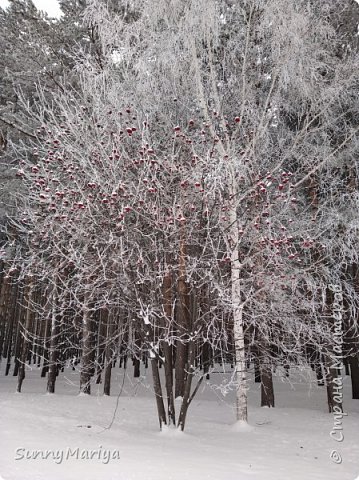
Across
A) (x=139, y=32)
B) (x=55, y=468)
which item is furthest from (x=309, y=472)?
(x=139, y=32)

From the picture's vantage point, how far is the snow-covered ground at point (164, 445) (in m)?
3.79

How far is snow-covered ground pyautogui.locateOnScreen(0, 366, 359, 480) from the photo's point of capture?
3791 millimetres

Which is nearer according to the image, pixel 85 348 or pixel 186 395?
pixel 186 395

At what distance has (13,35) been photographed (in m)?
9.64

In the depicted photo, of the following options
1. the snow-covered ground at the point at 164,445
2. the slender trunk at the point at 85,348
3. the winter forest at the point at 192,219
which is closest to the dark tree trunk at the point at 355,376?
the winter forest at the point at 192,219

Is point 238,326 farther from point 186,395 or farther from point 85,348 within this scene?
point 85,348

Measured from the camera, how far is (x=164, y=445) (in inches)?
199

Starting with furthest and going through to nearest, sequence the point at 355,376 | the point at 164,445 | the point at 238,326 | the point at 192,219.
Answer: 1. the point at 355,376
2. the point at 238,326
3. the point at 192,219
4. the point at 164,445

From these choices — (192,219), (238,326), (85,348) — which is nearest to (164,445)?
(238,326)

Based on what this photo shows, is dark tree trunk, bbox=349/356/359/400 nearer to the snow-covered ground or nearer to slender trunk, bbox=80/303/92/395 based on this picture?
the snow-covered ground

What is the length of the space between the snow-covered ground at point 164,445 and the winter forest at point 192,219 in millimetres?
40

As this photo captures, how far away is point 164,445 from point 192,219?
10.0 feet

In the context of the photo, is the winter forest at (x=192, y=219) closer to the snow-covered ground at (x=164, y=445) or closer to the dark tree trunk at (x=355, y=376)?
the snow-covered ground at (x=164, y=445)

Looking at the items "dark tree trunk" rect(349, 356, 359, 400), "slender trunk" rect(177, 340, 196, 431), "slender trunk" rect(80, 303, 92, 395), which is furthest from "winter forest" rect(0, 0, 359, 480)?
"dark tree trunk" rect(349, 356, 359, 400)
